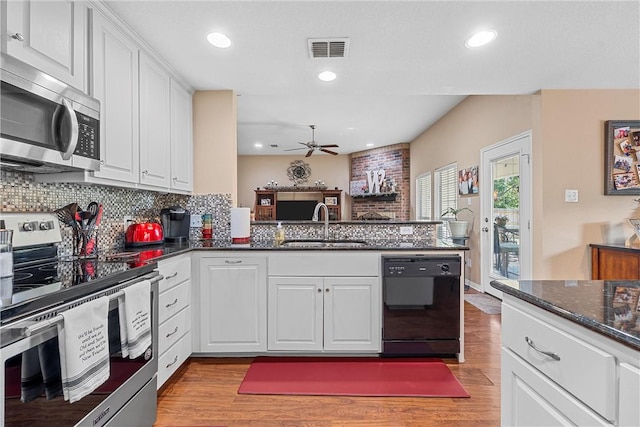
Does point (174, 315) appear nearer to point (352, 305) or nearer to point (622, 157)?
point (352, 305)

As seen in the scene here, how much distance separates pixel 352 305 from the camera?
7.79 ft

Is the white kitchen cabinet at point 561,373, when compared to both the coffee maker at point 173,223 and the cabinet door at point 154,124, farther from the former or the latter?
the coffee maker at point 173,223

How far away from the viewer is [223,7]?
1808 millimetres

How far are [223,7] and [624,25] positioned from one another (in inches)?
99.2

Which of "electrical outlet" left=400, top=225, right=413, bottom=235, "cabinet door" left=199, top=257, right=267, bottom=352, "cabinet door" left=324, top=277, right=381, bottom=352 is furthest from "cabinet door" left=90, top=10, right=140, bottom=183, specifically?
"electrical outlet" left=400, top=225, right=413, bottom=235

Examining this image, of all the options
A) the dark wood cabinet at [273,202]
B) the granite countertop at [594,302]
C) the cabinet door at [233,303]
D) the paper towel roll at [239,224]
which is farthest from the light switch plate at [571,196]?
the dark wood cabinet at [273,202]

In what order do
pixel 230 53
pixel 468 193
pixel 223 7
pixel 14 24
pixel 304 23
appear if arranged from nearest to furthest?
pixel 14 24 → pixel 223 7 → pixel 304 23 → pixel 230 53 → pixel 468 193

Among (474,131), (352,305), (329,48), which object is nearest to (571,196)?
(474,131)

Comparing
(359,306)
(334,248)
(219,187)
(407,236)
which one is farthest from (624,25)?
(219,187)

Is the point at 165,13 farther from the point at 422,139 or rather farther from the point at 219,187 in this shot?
the point at 422,139

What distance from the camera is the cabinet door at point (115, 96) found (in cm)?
176

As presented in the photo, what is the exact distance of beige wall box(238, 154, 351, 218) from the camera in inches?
325

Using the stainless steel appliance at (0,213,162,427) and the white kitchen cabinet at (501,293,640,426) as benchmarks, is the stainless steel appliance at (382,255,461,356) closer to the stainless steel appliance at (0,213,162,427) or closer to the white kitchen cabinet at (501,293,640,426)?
the white kitchen cabinet at (501,293,640,426)

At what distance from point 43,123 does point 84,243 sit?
2.55 ft
